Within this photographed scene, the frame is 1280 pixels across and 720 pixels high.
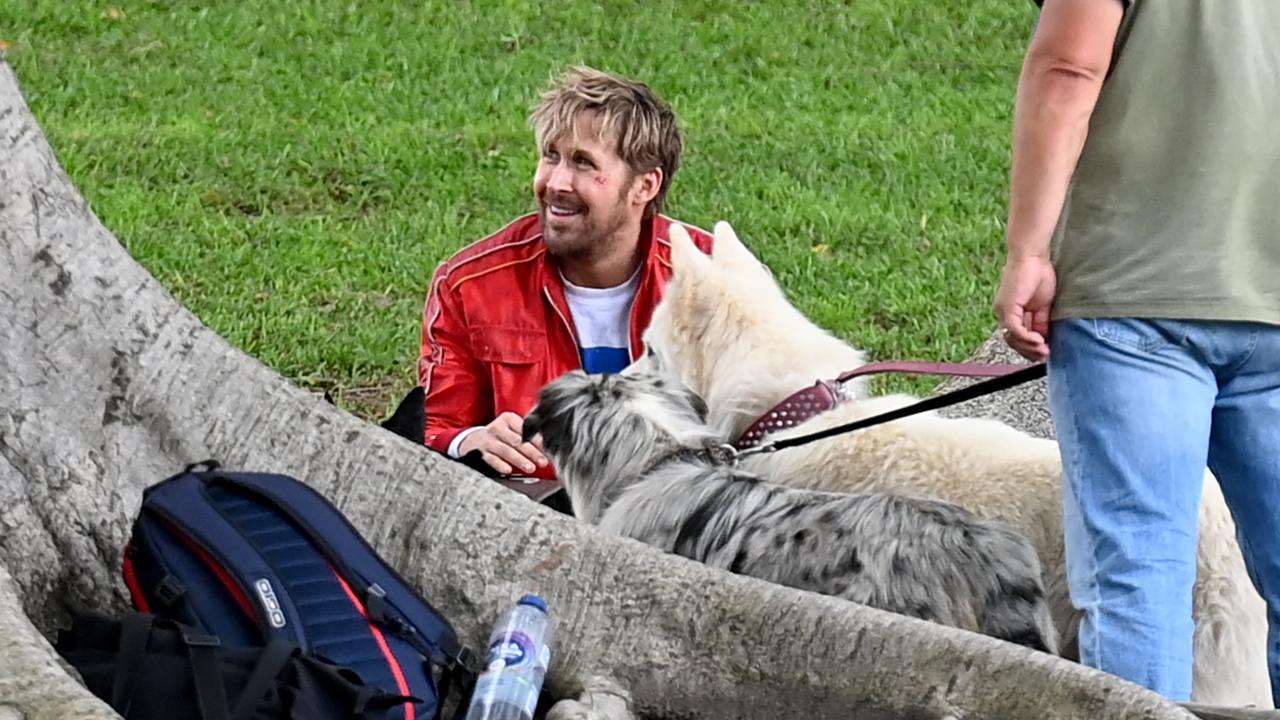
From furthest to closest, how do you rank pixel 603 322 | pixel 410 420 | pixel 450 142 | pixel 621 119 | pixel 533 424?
pixel 450 142, pixel 603 322, pixel 621 119, pixel 533 424, pixel 410 420

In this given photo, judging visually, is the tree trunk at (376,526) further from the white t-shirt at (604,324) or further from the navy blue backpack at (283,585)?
the white t-shirt at (604,324)

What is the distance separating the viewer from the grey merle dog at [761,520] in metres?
3.86

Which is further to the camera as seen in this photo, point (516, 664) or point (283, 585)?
point (516, 664)

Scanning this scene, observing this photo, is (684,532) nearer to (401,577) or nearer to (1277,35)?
(401,577)

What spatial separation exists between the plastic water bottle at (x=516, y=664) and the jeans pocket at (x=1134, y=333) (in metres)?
1.13

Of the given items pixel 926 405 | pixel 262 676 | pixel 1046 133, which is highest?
pixel 1046 133

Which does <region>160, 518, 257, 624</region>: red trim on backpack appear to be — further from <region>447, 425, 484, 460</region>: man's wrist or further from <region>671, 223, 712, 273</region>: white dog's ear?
<region>671, 223, 712, 273</region>: white dog's ear

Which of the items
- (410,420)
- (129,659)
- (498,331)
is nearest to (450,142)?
(498,331)

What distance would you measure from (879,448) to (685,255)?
788 mm

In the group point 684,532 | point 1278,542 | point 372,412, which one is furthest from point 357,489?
point 372,412

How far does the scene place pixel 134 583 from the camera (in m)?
3.09

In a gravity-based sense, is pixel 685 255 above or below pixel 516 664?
above

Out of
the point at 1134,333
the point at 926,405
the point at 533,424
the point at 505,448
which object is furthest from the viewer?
the point at 505,448

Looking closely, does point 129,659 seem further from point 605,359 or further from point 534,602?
point 605,359
